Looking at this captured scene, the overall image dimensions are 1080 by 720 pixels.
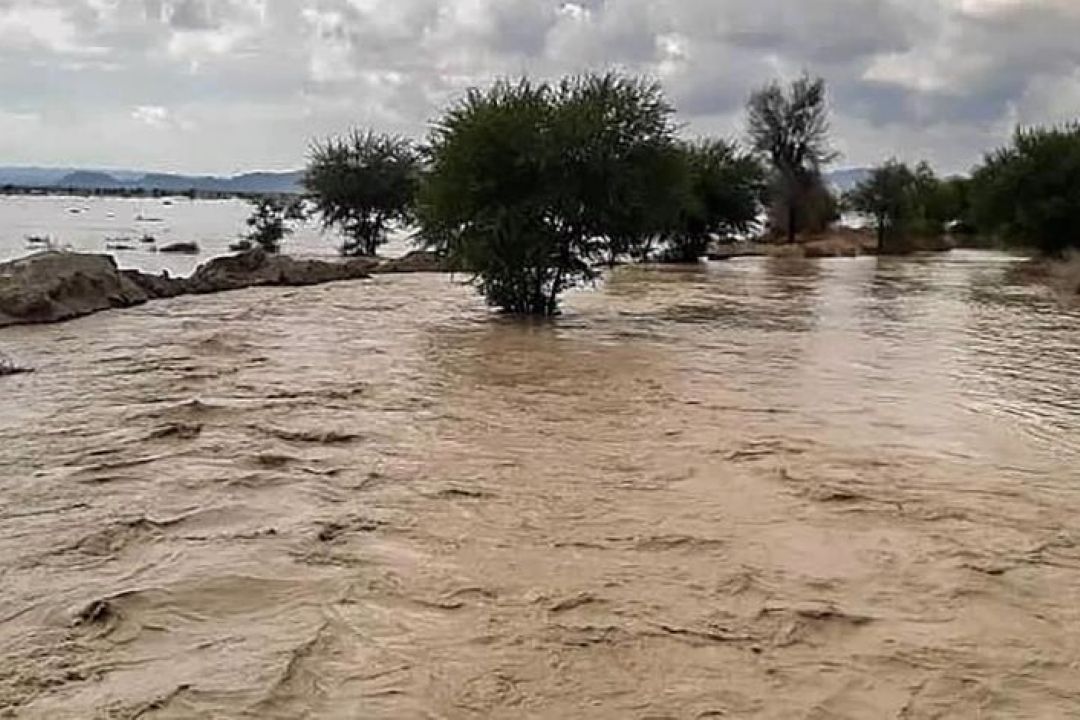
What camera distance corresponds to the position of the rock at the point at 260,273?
36.6 m

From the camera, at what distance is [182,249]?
59.2 metres

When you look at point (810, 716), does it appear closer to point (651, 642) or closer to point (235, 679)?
point (651, 642)

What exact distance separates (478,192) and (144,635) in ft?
67.3

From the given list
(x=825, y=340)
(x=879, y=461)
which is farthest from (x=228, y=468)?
(x=825, y=340)

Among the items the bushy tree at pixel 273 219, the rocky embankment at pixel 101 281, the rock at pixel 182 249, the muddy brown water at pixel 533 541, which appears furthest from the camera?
the rock at pixel 182 249

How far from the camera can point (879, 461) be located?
1193 centimetres

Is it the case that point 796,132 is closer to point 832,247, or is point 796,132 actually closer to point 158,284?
point 832,247

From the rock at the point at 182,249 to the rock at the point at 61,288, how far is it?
2722cm

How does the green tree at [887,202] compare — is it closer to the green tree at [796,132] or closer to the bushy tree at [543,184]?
the green tree at [796,132]

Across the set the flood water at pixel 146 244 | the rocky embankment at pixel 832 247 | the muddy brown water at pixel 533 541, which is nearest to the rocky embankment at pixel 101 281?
the flood water at pixel 146 244

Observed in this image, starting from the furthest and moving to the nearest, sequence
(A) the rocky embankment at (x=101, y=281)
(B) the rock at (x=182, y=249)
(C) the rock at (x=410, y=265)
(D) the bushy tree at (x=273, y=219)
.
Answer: (B) the rock at (x=182, y=249) < (D) the bushy tree at (x=273, y=219) < (C) the rock at (x=410, y=265) < (A) the rocky embankment at (x=101, y=281)

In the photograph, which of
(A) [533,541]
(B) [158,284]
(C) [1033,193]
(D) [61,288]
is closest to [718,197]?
(C) [1033,193]

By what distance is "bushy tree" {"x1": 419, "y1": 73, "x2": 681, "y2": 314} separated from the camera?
26.7m

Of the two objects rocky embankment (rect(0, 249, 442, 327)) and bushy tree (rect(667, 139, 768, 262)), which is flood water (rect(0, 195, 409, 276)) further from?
bushy tree (rect(667, 139, 768, 262))
